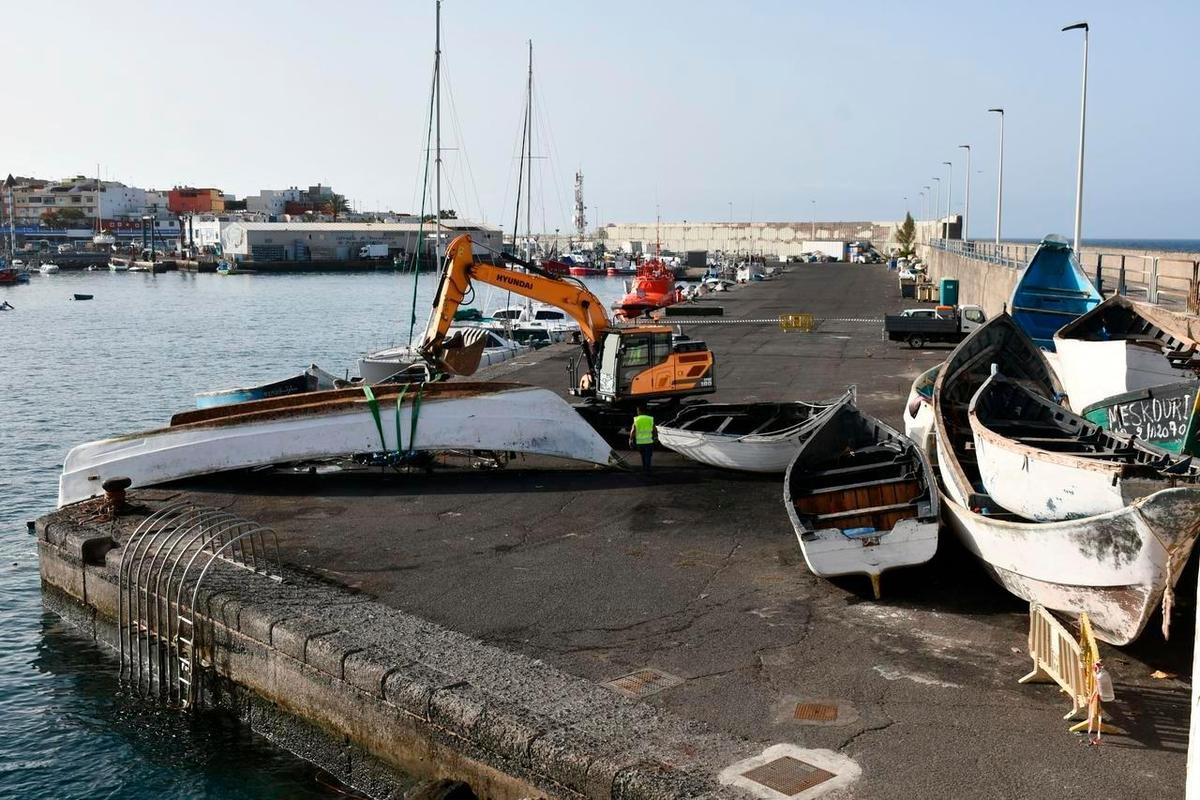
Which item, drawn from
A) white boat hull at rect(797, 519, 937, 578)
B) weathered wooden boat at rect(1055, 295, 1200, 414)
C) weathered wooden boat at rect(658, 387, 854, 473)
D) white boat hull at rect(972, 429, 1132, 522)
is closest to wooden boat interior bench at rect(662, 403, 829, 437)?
weathered wooden boat at rect(658, 387, 854, 473)

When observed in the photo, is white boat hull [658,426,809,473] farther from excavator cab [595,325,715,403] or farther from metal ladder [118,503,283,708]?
metal ladder [118,503,283,708]

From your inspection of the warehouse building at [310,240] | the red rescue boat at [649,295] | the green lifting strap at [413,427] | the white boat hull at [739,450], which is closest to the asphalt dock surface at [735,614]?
the white boat hull at [739,450]

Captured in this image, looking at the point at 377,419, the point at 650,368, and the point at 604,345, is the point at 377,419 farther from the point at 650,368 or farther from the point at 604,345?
the point at 650,368

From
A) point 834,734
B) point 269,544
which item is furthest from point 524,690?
point 269,544

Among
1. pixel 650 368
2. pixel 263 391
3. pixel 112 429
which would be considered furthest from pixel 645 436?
pixel 112 429

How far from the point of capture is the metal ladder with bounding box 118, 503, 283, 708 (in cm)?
1301

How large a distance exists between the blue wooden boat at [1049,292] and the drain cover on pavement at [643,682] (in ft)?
74.0

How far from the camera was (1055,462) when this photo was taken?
40.2ft

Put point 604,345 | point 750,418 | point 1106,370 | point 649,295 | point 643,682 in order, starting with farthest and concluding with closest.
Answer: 1. point 649,295
2. point 604,345
3. point 1106,370
4. point 750,418
5. point 643,682

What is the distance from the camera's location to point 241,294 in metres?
112

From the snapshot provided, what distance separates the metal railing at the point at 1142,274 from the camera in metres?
26.6

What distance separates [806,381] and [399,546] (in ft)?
56.6

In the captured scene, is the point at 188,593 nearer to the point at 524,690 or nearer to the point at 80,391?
the point at 524,690

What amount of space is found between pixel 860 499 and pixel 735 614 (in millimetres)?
2724
